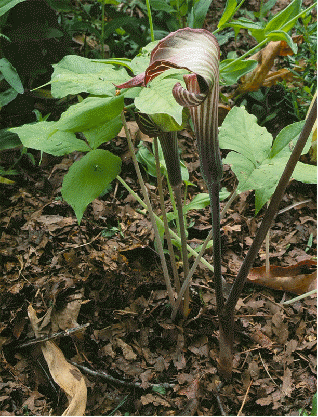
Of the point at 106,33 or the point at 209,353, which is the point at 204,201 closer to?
the point at 209,353

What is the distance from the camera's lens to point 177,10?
1.79 meters

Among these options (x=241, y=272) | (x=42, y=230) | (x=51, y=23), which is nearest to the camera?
(x=241, y=272)

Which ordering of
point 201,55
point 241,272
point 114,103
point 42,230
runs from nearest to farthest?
point 201,55 < point 114,103 < point 241,272 < point 42,230

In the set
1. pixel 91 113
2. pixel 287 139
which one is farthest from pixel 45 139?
pixel 287 139

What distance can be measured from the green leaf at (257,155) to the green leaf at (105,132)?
0.83ft

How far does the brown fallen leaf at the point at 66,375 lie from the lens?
100 centimetres

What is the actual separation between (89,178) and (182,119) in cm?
30

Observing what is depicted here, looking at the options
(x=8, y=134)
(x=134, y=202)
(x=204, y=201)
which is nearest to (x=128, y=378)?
(x=204, y=201)

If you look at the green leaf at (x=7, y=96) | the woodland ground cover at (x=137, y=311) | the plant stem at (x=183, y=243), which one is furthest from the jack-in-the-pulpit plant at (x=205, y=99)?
the green leaf at (x=7, y=96)

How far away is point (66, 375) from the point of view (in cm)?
107

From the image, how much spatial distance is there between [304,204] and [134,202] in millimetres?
709

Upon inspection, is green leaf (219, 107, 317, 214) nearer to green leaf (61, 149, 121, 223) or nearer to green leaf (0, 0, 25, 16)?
green leaf (61, 149, 121, 223)

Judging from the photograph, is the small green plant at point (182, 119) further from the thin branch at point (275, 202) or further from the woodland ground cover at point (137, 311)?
the woodland ground cover at point (137, 311)

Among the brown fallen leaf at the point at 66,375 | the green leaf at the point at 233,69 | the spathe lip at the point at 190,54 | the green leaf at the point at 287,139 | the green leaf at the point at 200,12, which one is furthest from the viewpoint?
the green leaf at the point at 200,12
